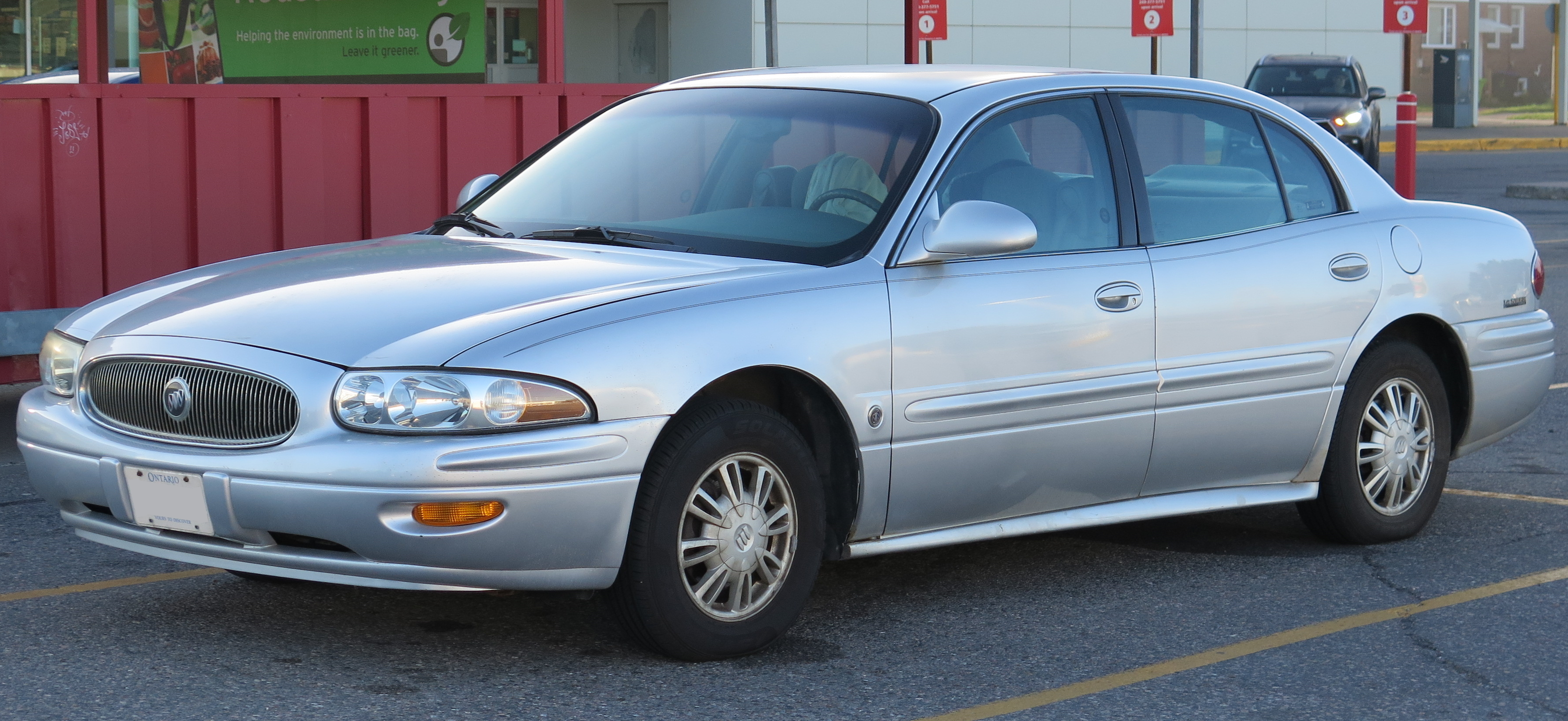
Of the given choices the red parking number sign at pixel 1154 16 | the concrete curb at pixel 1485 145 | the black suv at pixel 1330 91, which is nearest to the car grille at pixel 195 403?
the red parking number sign at pixel 1154 16

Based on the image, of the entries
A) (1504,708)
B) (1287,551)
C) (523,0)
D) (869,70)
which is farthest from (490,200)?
(523,0)

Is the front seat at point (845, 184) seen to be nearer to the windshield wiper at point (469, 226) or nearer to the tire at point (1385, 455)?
the windshield wiper at point (469, 226)

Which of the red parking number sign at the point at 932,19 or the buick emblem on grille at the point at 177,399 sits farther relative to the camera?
the red parking number sign at the point at 932,19

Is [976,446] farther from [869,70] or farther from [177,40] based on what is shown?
[177,40]

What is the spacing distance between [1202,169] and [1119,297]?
2.37ft

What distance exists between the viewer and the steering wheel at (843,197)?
4980 millimetres

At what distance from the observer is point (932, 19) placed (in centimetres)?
1812

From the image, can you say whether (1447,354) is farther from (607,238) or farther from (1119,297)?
(607,238)

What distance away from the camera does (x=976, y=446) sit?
16.0ft

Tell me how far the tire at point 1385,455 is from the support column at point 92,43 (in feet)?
17.9

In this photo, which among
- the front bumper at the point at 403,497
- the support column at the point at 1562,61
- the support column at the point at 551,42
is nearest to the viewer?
the front bumper at the point at 403,497

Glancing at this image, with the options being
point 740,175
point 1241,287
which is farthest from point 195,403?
point 1241,287

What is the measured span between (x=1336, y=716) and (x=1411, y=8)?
1891 centimetres

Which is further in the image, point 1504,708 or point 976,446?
point 976,446
